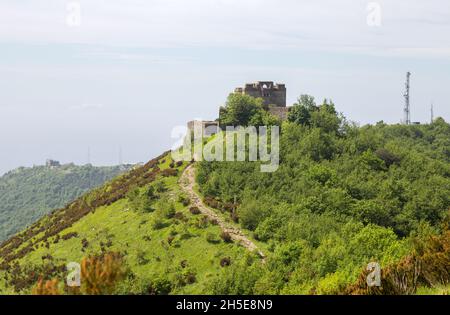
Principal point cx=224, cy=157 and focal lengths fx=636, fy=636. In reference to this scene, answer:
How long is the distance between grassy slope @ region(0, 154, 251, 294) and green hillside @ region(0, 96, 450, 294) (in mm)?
145

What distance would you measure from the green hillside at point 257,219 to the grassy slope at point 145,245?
0.48 ft

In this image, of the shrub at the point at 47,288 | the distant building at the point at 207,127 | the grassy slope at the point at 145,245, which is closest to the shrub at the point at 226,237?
the grassy slope at the point at 145,245

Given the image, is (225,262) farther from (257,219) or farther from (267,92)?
(267,92)

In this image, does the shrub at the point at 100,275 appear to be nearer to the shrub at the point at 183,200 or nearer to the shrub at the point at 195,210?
the shrub at the point at 195,210

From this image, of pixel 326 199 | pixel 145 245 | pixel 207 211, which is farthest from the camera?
pixel 326 199

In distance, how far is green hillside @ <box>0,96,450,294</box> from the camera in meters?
47.8

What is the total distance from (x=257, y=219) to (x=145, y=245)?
10.1 meters

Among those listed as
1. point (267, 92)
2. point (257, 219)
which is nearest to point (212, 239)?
point (257, 219)

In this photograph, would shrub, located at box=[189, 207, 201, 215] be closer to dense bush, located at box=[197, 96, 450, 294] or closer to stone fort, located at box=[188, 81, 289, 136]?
dense bush, located at box=[197, 96, 450, 294]

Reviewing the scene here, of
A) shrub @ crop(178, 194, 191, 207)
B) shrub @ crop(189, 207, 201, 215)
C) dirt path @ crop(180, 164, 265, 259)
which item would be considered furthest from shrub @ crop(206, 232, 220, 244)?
shrub @ crop(178, 194, 191, 207)

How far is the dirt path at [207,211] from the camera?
174 feet

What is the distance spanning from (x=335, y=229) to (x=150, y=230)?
653 inches

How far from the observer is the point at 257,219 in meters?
56.2
